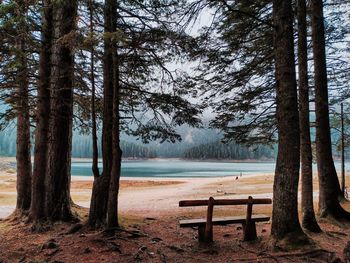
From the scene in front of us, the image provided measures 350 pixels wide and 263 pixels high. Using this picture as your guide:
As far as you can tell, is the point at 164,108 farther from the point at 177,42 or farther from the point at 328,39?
Answer: the point at 328,39

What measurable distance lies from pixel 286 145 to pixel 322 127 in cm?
322

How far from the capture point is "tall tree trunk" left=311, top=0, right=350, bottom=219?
793 cm

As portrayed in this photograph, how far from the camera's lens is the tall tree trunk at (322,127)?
7.93 metres

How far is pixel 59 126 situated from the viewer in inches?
298

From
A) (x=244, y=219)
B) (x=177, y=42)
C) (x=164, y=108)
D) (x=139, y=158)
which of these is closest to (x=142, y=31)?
(x=177, y=42)

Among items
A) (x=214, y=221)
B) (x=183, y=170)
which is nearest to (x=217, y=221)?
(x=214, y=221)

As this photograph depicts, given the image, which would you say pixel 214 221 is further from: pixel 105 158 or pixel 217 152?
pixel 217 152

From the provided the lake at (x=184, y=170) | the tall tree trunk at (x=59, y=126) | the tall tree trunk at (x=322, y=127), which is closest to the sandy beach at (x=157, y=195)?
the tall tree trunk at (x=59, y=126)

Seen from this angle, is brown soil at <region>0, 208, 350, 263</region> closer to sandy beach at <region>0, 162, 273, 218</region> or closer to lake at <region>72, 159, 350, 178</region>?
sandy beach at <region>0, 162, 273, 218</region>

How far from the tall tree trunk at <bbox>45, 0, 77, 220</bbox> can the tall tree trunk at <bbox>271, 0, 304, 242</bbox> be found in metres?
4.47

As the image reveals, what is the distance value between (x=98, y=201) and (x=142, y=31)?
11.8 feet

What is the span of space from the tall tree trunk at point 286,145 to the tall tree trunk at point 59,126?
4.47m

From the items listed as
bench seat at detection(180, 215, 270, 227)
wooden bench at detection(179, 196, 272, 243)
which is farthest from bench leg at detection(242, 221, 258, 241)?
bench seat at detection(180, 215, 270, 227)

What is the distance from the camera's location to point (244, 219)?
6.27 m
